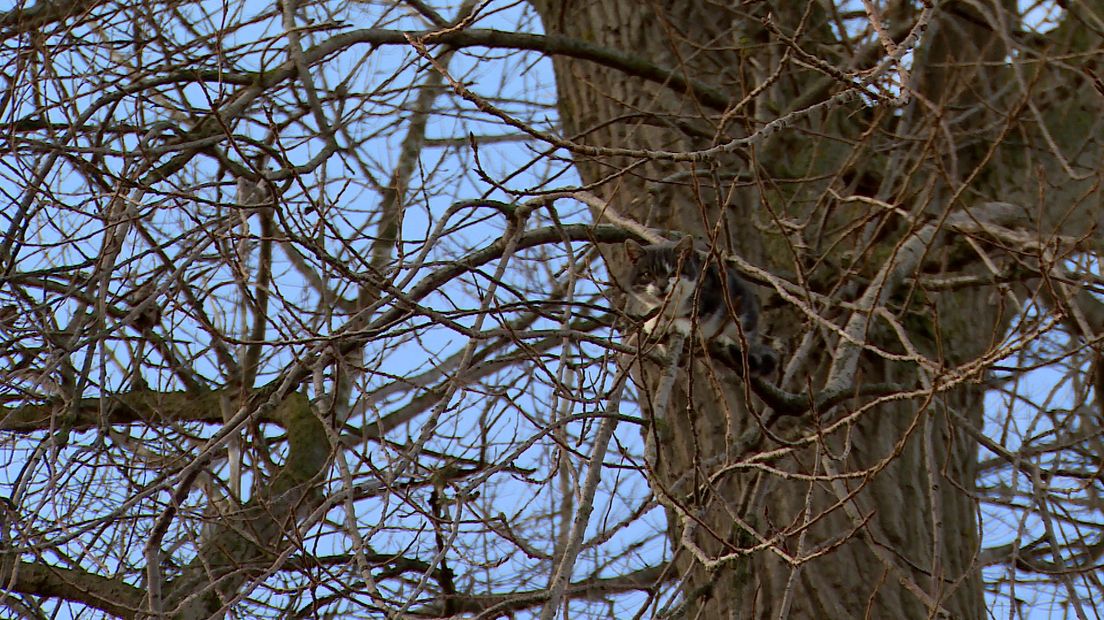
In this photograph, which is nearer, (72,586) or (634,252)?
(72,586)

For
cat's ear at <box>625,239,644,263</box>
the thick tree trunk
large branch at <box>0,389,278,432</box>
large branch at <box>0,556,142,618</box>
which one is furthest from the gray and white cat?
large branch at <box>0,556,142,618</box>

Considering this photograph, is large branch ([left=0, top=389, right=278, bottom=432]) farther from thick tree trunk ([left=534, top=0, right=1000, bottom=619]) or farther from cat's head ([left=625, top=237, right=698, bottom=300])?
thick tree trunk ([left=534, top=0, right=1000, bottom=619])

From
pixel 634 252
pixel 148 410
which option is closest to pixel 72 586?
pixel 148 410

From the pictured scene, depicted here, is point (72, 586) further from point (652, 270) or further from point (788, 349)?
point (788, 349)

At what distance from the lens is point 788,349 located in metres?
4.90

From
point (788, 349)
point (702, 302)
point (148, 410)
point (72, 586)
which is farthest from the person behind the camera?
point (148, 410)

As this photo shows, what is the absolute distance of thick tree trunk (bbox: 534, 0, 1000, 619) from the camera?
4.02 m

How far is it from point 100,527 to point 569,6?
3357 millimetres

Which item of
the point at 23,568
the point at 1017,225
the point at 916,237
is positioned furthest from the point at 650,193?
the point at 23,568

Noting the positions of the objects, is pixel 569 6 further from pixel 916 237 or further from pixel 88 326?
pixel 88 326

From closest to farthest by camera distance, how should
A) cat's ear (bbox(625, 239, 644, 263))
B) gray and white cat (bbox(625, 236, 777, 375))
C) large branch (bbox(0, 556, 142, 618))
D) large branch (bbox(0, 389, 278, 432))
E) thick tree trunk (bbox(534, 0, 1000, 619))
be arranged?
thick tree trunk (bbox(534, 0, 1000, 619)) → large branch (bbox(0, 556, 142, 618)) → gray and white cat (bbox(625, 236, 777, 375)) → large branch (bbox(0, 389, 278, 432)) → cat's ear (bbox(625, 239, 644, 263))

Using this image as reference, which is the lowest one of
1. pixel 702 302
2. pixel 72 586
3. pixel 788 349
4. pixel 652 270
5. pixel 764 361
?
pixel 72 586

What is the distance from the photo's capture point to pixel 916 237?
4.39 m

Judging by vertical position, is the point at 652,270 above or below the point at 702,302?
above
